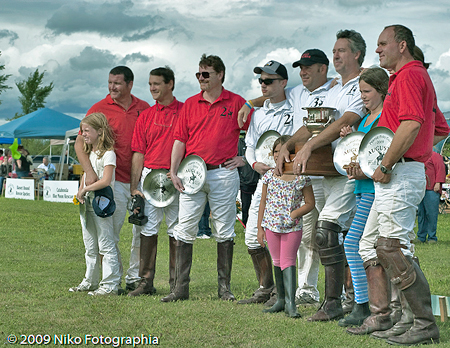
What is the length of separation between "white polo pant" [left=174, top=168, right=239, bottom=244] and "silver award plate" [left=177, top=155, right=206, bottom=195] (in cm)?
11

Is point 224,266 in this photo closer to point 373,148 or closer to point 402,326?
point 402,326

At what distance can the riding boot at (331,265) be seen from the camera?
4.73 m

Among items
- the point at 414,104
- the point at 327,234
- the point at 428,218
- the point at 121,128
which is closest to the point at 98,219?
the point at 121,128

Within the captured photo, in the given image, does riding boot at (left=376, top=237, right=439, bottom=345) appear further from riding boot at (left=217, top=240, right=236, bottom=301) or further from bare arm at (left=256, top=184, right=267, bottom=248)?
riding boot at (left=217, top=240, right=236, bottom=301)

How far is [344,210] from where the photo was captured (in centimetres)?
484

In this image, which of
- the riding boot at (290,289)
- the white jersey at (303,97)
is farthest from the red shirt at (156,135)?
the riding boot at (290,289)

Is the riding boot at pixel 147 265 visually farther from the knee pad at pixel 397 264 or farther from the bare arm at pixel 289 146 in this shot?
the knee pad at pixel 397 264

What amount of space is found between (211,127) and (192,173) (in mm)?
491

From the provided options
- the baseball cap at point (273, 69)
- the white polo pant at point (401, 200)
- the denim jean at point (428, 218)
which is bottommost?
the denim jean at point (428, 218)

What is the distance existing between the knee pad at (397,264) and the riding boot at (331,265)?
25.5 inches

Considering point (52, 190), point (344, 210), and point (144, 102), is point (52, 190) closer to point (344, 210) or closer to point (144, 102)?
point (144, 102)

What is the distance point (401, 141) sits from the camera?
3971 mm

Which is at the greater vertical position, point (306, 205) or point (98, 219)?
point (306, 205)

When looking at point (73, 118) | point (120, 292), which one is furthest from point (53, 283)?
point (73, 118)
